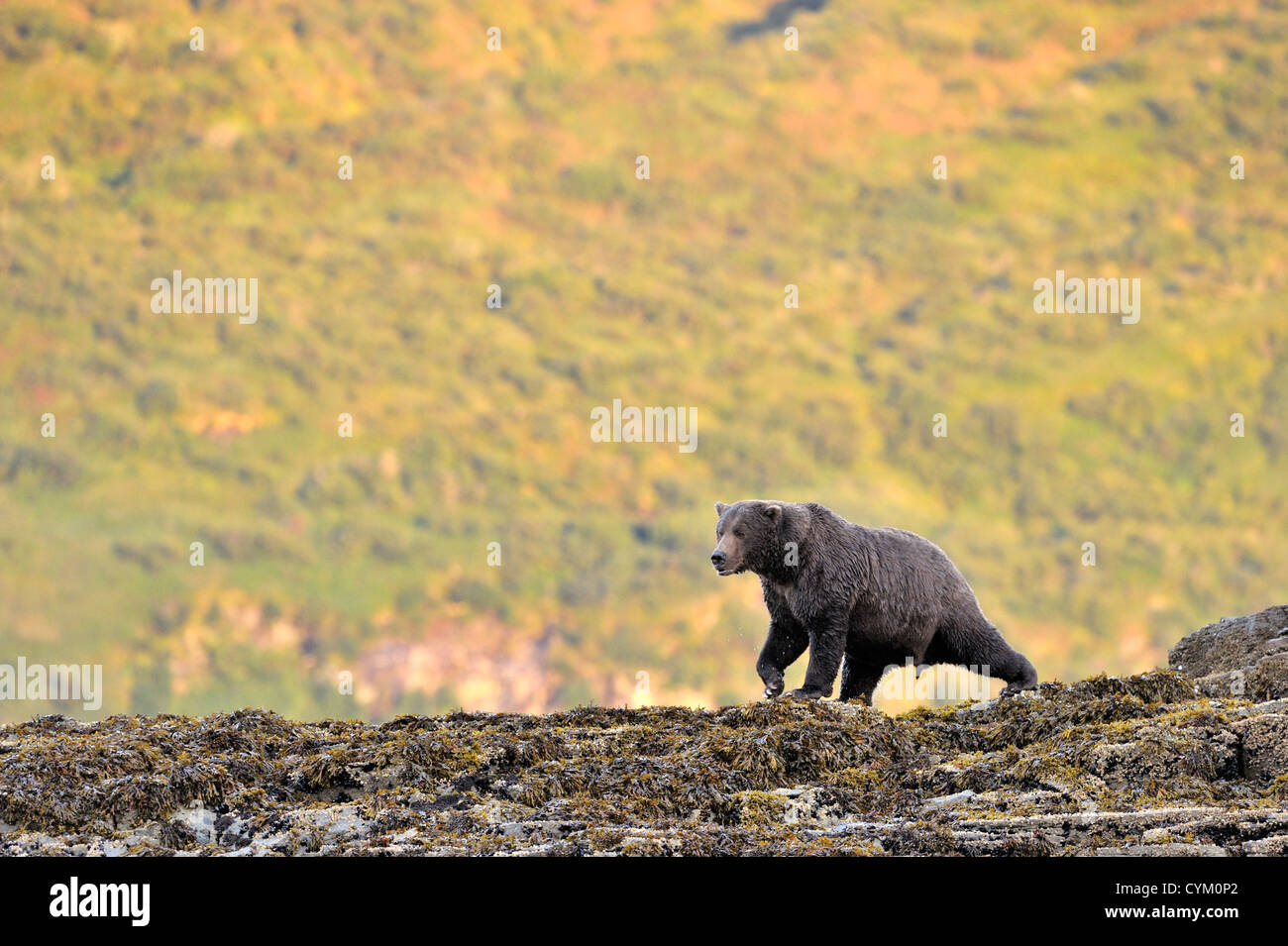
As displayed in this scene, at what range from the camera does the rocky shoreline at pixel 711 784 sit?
12328 mm

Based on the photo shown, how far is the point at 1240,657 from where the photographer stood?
19.0 meters

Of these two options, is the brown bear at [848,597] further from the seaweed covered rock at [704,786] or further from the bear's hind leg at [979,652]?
the seaweed covered rock at [704,786]

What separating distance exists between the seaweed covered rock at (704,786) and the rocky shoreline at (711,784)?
0.03 metres

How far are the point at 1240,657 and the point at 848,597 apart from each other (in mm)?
4517

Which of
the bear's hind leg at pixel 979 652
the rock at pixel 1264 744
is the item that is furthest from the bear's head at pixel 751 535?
the rock at pixel 1264 744

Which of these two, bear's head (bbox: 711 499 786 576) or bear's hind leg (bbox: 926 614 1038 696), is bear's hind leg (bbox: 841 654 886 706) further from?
bear's head (bbox: 711 499 786 576)

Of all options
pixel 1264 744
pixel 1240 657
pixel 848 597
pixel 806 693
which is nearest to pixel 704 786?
pixel 1264 744

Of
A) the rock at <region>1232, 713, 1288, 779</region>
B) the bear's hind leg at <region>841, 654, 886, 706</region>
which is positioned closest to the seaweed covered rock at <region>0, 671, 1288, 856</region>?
the rock at <region>1232, 713, 1288, 779</region>

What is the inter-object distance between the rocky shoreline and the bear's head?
3.47m

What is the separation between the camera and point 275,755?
15672mm

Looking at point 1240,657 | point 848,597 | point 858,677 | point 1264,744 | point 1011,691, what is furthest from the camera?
point 858,677

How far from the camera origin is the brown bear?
19969mm

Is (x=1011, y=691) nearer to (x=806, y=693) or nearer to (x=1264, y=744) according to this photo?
(x=806, y=693)
